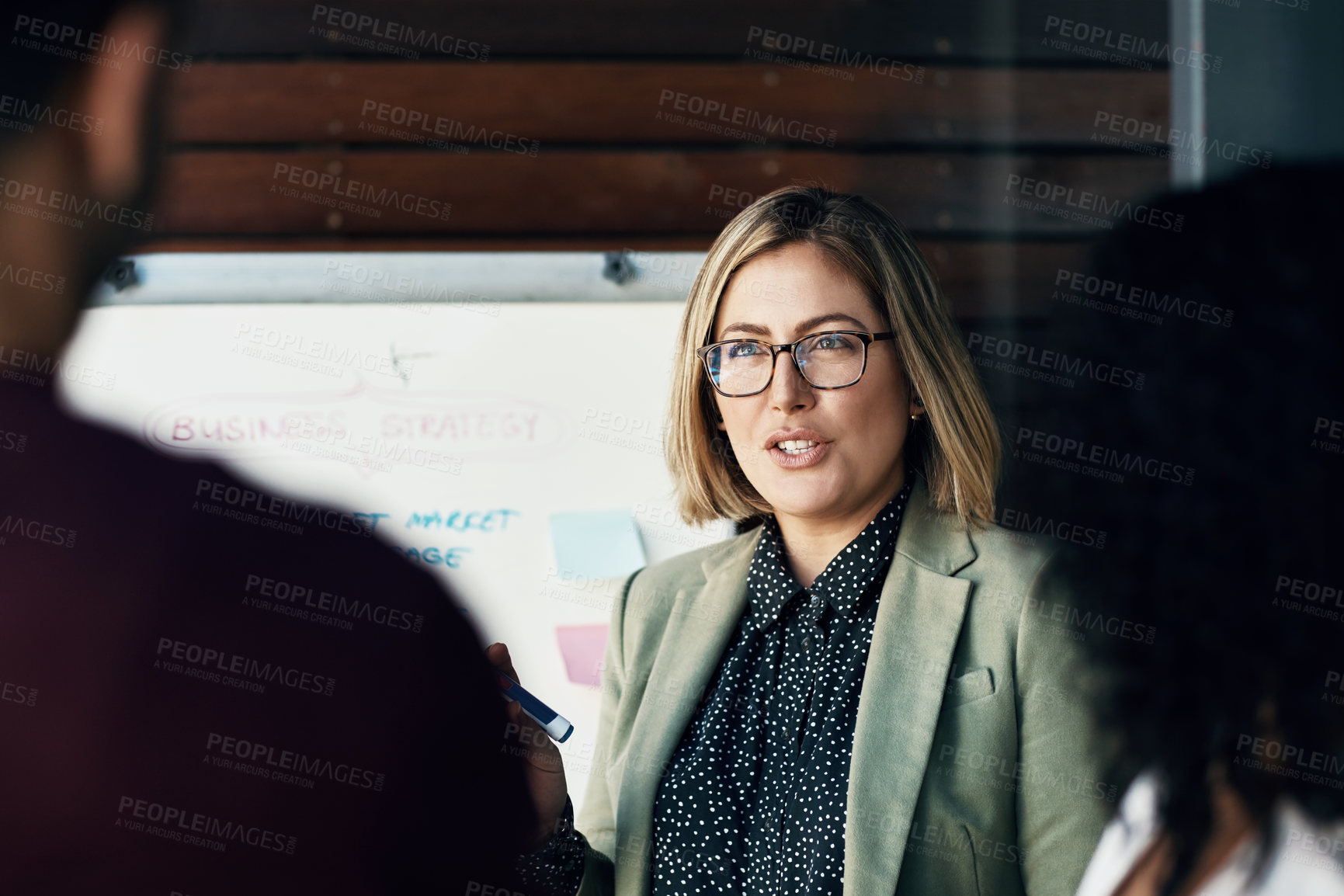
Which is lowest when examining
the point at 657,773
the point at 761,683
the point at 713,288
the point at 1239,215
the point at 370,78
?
the point at 657,773

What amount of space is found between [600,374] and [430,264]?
43 centimetres

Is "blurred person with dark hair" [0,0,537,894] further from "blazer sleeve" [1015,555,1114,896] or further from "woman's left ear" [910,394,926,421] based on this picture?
"woman's left ear" [910,394,926,421]

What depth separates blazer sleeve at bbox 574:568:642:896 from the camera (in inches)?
60.9

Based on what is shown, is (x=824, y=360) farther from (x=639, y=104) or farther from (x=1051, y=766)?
(x=639, y=104)

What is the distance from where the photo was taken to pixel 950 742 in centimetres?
134

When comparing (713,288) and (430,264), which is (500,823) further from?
(430,264)

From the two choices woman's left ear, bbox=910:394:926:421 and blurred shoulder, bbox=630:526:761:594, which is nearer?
woman's left ear, bbox=910:394:926:421

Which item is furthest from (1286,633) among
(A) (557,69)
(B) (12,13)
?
(A) (557,69)

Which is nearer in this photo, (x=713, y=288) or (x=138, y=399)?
(x=713, y=288)

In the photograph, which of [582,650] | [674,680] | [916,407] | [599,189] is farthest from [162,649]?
[599,189]

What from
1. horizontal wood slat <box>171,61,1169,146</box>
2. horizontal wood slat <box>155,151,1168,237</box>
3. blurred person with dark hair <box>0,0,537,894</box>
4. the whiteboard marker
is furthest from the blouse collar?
horizontal wood slat <box>171,61,1169,146</box>

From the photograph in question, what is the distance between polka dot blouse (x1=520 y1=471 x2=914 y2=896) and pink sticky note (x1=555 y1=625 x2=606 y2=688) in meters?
0.53

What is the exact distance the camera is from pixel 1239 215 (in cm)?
71

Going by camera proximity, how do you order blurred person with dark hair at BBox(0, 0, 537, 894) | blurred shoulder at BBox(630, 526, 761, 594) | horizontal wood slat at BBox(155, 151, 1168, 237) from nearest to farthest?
blurred person with dark hair at BBox(0, 0, 537, 894) < blurred shoulder at BBox(630, 526, 761, 594) < horizontal wood slat at BBox(155, 151, 1168, 237)
